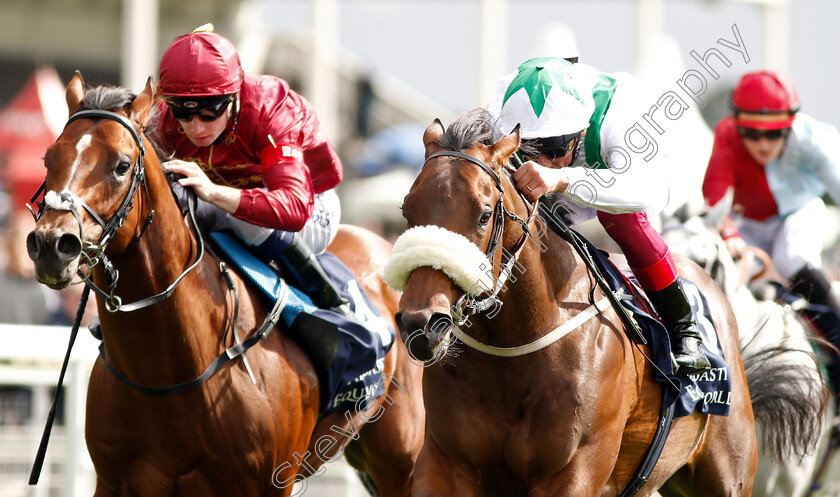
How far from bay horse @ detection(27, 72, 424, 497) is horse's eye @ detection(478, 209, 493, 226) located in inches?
46.6

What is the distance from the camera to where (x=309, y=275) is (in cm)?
455

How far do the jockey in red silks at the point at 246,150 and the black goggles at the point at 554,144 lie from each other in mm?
962

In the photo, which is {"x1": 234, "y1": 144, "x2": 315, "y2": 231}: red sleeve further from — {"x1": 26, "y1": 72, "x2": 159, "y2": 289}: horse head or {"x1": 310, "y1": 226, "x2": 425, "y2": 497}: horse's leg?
{"x1": 310, "y1": 226, "x2": 425, "y2": 497}: horse's leg

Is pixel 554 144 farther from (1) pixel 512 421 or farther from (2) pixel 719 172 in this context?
(2) pixel 719 172

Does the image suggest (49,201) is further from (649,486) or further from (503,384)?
(649,486)

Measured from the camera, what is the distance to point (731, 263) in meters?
5.69

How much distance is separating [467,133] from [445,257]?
19.8 inches

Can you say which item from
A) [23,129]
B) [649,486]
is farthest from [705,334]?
[23,129]

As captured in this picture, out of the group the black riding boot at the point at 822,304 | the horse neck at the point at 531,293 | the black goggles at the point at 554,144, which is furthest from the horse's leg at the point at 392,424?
the black riding boot at the point at 822,304

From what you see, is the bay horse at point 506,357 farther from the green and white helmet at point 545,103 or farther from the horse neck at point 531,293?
the green and white helmet at point 545,103

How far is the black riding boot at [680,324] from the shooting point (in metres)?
4.00

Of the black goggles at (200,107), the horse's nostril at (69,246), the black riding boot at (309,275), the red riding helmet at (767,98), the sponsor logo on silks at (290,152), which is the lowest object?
the black riding boot at (309,275)

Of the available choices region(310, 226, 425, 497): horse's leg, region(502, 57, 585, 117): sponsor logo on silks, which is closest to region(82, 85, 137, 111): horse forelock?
region(502, 57, 585, 117): sponsor logo on silks

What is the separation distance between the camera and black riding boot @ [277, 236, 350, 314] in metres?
4.52
